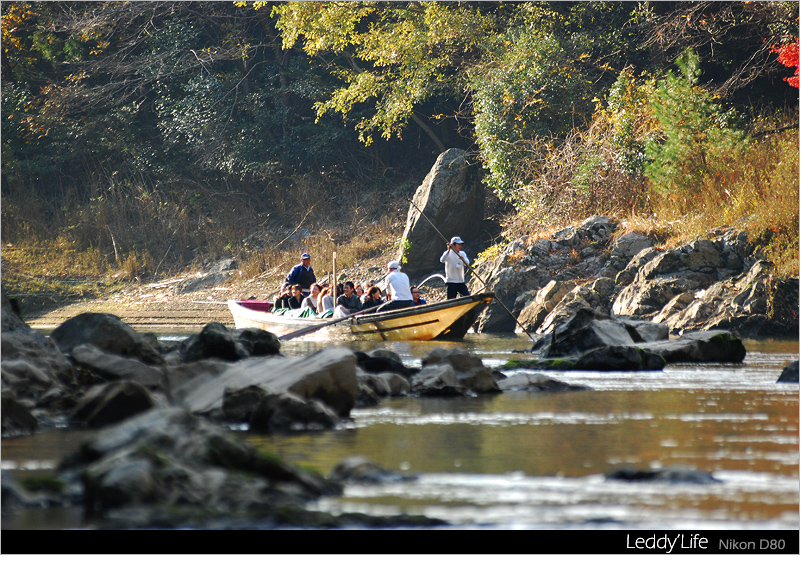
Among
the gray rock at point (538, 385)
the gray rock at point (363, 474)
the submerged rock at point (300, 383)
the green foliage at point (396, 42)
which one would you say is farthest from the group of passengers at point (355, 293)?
the gray rock at point (363, 474)

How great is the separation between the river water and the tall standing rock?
51.6 ft

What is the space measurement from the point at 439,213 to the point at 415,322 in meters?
8.32

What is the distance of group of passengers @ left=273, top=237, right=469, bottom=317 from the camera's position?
56.9 ft

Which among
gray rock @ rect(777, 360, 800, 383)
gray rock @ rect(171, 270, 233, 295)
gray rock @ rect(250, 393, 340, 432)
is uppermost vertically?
gray rock @ rect(250, 393, 340, 432)

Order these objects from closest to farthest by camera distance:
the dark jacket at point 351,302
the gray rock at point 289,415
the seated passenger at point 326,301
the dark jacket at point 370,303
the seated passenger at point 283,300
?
the gray rock at point 289,415
the dark jacket at point 351,302
the dark jacket at point 370,303
the seated passenger at point 326,301
the seated passenger at point 283,300

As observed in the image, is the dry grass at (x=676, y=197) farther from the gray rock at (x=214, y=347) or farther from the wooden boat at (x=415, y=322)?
the gray rock at (x=214, y=347)

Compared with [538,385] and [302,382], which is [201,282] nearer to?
[538,385]

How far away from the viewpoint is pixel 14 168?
32.6 m

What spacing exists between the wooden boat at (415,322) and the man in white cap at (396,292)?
0.52 m

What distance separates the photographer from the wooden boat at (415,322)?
52.1 feet

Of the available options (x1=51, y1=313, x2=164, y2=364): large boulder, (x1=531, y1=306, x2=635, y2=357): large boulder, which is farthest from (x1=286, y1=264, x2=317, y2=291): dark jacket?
(x1=51, y1=313, x2=164, y2=364): large boulder

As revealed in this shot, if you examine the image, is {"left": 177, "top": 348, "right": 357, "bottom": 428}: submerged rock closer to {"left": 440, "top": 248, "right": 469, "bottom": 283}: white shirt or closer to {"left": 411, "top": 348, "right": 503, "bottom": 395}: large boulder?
{"left": 411, "top": 348, "right": 503, "bottom": 395}: large boulder

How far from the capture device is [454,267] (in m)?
17.7

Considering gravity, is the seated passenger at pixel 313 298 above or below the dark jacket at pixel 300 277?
below
